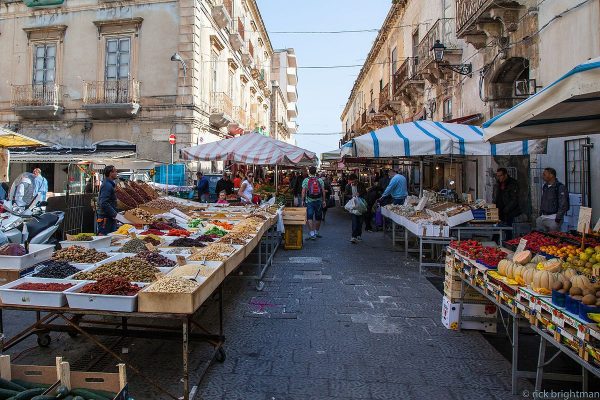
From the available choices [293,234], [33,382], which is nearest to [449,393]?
[33,382]

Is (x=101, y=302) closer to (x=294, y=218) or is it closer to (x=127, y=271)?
(x=127, y=271)

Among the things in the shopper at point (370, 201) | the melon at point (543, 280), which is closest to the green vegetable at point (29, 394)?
the melon at point (543, 280)

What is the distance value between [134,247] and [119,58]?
15.9 meters

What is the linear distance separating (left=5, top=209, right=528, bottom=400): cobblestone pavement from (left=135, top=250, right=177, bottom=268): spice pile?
2.78 feet

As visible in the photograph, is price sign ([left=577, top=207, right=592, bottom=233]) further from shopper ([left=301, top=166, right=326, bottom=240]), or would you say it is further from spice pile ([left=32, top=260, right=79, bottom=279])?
shopper ([left=301, top=166, right=326, bottom=240])

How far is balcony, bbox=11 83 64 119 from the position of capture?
18.9 m

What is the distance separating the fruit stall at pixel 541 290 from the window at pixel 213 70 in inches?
690

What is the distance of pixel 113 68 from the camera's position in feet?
61.2

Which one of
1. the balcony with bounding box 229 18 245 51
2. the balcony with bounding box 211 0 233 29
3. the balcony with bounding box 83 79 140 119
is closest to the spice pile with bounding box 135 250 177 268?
the balcony with bounding box 83 79 140 119

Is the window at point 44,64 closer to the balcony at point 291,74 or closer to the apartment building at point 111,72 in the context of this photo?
the apartment building at point 111,72

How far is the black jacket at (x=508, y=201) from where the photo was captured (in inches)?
332

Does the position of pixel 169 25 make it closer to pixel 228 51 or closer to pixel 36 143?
pixel 228 51

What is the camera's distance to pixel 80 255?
4.61m

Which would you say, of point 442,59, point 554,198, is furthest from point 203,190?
point 554,198
